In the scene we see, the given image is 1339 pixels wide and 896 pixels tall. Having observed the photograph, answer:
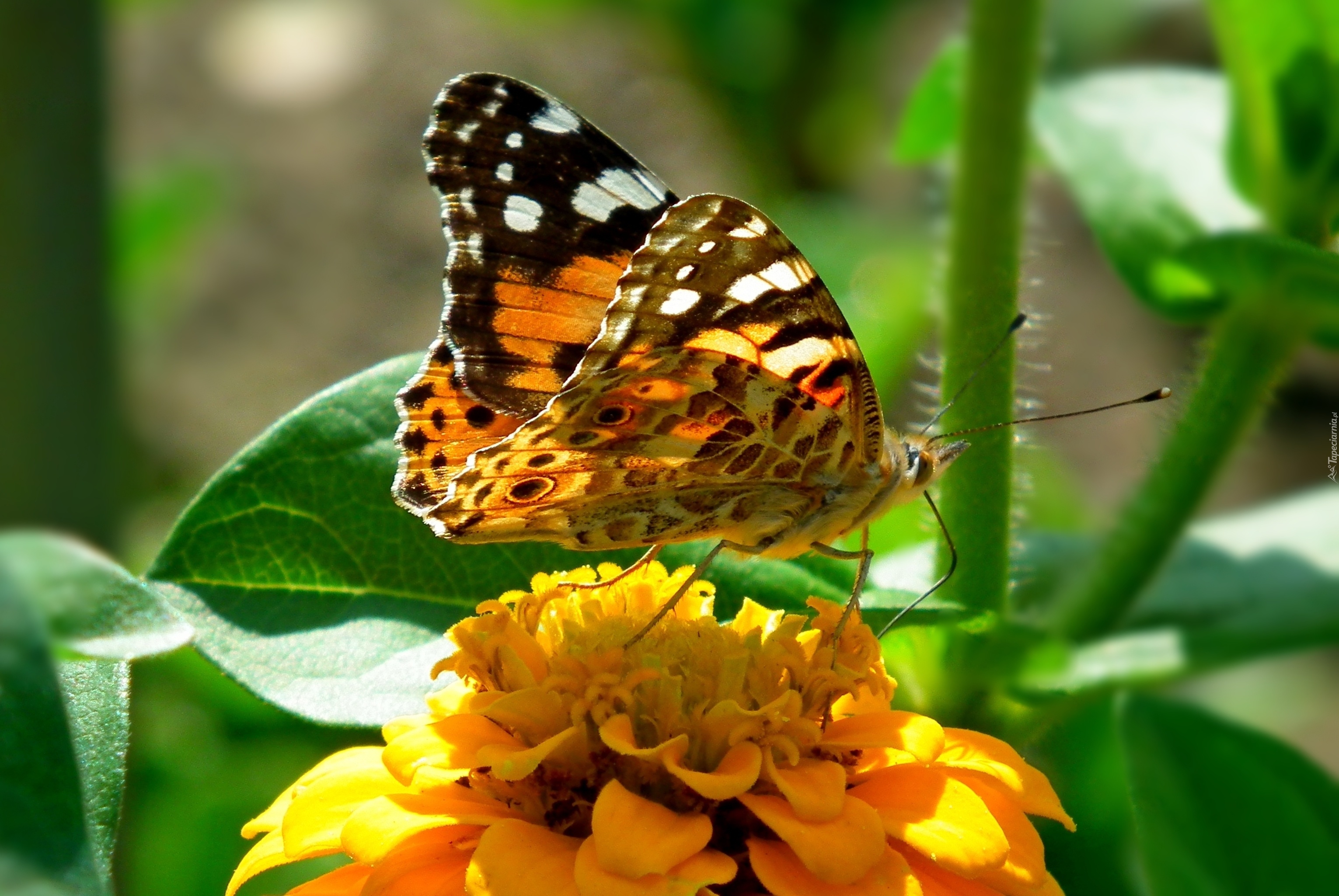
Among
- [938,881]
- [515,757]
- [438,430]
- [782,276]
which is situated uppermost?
[782,276]

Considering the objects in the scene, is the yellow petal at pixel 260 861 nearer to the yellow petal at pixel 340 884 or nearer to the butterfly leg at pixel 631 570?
the yellow petal at pixel 340 884

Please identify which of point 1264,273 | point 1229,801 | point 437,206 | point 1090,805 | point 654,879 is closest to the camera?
point 654,879

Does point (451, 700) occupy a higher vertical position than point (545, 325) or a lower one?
lower

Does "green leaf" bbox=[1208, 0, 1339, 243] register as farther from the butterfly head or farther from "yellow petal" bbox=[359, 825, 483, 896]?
"yellow petal" bbox=[359, 825, 483, 896]

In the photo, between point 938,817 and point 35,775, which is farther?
point 938,817

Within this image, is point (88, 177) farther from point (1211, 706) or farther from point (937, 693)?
point (1211, 706)

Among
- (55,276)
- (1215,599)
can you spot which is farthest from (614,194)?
(55,276)

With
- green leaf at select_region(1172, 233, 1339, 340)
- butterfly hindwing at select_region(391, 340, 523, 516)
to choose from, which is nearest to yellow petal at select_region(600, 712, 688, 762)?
butterfly hindwing at select_region(391, 340, 523, 516)

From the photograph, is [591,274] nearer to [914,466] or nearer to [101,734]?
[914,466]
